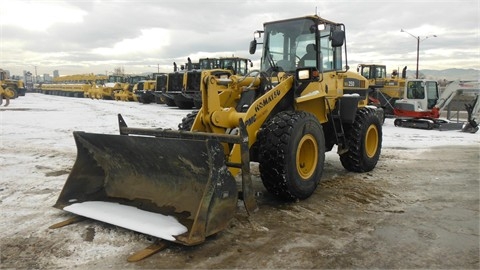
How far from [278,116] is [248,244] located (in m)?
1.72

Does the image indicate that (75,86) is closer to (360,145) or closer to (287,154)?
(360,145)

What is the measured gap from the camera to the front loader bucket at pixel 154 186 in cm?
379

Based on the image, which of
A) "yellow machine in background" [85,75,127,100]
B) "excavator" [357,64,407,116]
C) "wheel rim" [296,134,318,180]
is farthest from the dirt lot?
"yellow machine in background" [85,75,127,100]

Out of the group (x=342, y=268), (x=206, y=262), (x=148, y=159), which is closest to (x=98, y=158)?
(x=148, y=159)

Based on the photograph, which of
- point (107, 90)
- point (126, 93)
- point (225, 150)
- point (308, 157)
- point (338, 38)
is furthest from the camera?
point (107, 90)

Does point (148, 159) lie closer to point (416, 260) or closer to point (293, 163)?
point (293, 163)

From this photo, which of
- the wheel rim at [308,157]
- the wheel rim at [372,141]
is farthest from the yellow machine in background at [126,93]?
the wheel rim at [308,157]

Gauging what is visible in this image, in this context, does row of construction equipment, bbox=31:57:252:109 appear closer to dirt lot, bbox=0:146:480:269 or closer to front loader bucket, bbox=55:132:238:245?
dirt lot, bbox=0:146:480:269

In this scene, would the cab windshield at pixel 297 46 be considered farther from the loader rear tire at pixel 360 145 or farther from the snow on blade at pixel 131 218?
the snow on blade at pixel 131 218

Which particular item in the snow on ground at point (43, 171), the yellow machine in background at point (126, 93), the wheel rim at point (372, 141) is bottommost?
the snow on ground at point (43, 171)

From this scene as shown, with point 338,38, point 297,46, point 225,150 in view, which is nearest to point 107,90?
point 297,46

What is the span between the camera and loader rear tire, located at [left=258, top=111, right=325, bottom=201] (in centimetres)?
465

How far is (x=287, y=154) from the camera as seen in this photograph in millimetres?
4652

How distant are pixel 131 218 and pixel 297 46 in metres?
3.67
